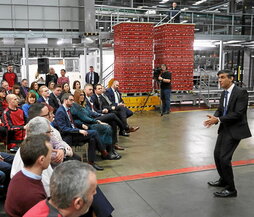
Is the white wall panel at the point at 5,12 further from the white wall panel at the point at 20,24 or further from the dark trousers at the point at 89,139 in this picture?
the dark trousers at the point at 89,139

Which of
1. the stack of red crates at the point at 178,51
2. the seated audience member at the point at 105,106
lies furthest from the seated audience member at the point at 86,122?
the stack of red crates at the point at 178,51

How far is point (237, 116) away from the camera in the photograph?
163 inches

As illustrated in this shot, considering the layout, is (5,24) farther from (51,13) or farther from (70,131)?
(70,131)

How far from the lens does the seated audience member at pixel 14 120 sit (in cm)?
605

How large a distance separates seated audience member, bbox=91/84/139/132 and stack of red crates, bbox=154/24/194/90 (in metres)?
5.42

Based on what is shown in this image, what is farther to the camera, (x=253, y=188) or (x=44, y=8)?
(x=44, y=8)

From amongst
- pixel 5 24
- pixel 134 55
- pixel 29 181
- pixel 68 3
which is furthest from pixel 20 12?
pixel 29 181

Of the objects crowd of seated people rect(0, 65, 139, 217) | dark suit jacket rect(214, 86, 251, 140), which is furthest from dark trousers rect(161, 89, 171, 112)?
dark suit jacket rect(214, 86, 251, 140)

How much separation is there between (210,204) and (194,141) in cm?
361

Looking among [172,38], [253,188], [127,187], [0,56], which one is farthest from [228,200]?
[0,56]

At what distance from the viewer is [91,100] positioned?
7168 millimetres

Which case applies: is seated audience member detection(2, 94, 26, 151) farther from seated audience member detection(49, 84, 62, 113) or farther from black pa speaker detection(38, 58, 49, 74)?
black pa speaker detection(38, 58, 49, 74)

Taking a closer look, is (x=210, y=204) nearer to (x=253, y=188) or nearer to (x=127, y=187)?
(x=253, y=188)

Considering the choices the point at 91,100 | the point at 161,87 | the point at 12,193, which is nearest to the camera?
the point at 12,193
